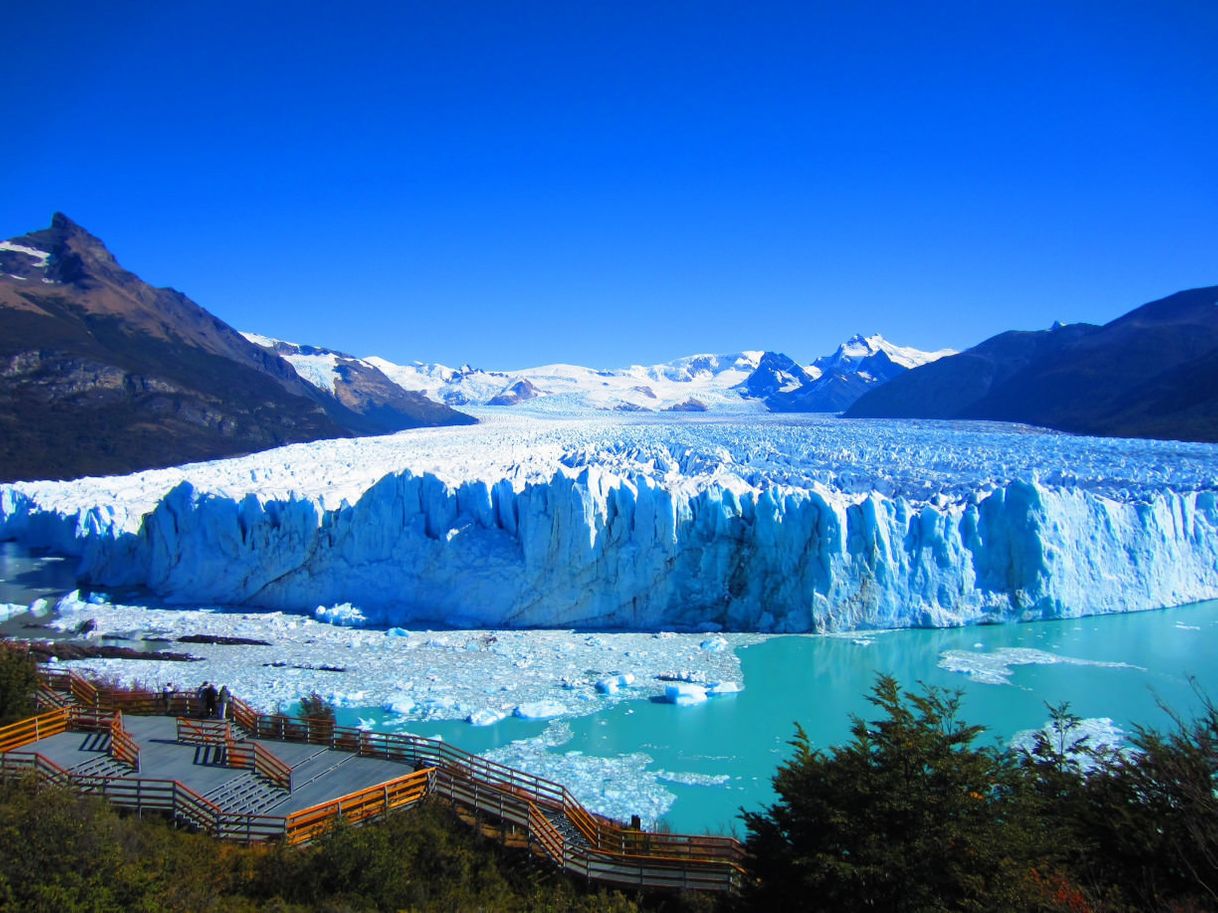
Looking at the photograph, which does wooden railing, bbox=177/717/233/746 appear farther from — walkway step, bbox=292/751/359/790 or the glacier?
the glacier

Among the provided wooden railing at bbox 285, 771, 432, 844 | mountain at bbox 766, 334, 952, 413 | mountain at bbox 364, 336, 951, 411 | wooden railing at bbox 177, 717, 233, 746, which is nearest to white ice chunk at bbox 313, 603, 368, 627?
wooden railing at bbox 177, 717, 233, 746

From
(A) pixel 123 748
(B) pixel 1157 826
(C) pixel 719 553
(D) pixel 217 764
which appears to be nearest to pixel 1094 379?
(C) pixel 719 553

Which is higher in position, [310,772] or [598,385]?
[598,385]

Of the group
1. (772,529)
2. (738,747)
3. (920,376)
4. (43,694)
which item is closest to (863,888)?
(738,747)

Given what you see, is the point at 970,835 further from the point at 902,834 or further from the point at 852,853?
the point at 852,853

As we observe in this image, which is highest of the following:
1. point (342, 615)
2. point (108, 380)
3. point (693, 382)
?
point (693, 382)

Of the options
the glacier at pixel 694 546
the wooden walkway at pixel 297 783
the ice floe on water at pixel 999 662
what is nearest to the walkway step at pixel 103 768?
the wooden walkway at pixel 297 783

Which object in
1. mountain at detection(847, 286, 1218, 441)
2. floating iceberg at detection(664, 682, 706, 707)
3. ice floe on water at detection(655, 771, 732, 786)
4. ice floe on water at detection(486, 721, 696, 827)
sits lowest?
ice floe on water at detection(655, 771, 732, 786)
